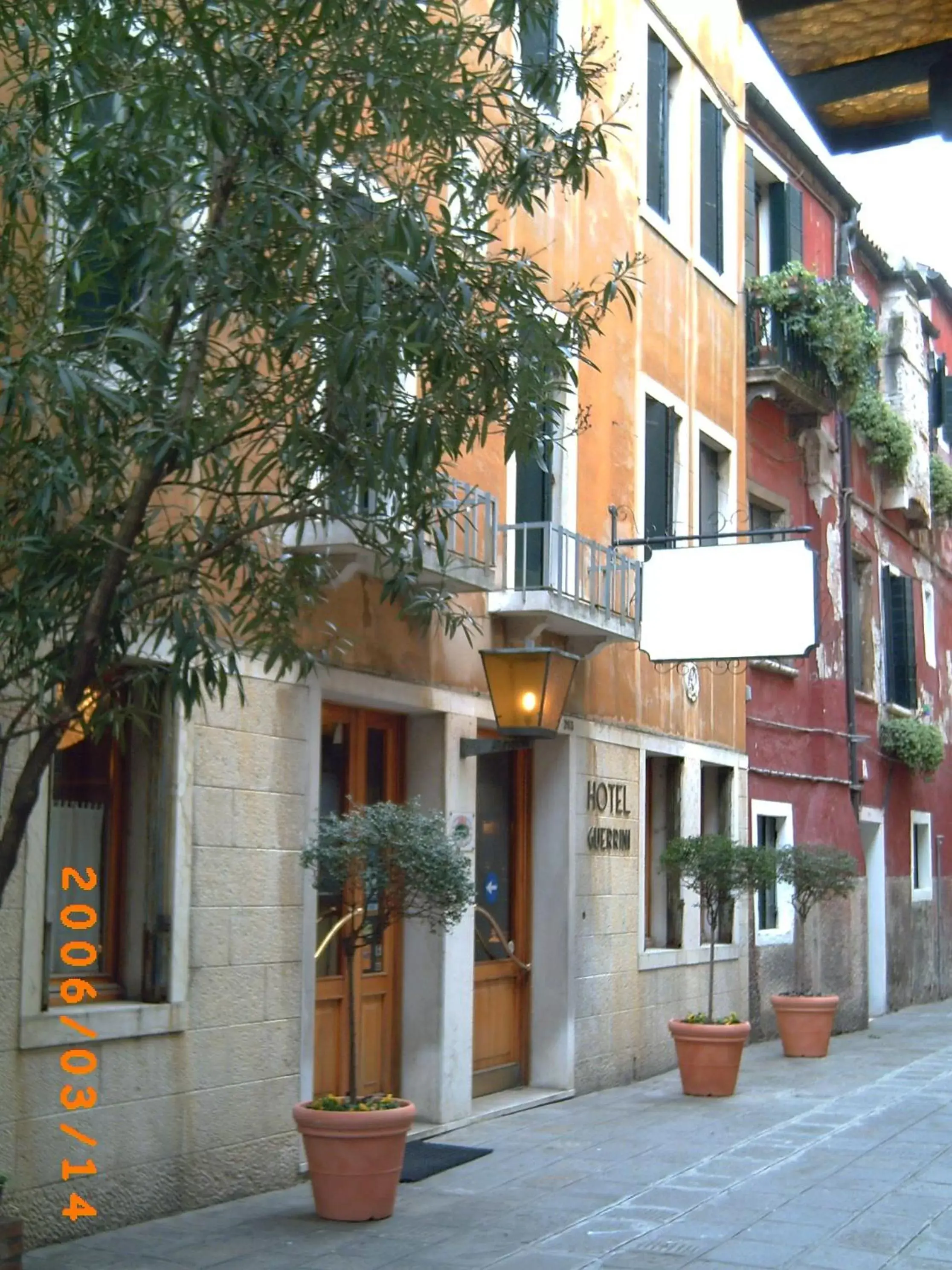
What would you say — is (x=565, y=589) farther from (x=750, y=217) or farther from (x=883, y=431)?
(x=883, y=431)

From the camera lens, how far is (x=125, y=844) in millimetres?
8906

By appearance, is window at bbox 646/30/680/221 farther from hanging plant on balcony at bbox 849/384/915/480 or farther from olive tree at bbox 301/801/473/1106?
olive tree at bbox 301/801/473/1106

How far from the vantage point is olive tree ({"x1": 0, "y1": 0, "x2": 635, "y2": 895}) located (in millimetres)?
5926

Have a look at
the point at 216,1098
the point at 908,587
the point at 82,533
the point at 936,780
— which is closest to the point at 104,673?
the point at 82,533

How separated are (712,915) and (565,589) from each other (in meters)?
2.95

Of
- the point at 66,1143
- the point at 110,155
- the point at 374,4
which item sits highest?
the point at 374,4

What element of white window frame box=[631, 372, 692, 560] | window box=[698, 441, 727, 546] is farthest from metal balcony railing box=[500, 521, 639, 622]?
window box=[698, 441, 727, 546]

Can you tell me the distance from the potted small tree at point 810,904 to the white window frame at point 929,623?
9149 millimetres

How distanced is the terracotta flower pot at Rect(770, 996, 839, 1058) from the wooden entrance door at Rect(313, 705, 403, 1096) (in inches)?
219

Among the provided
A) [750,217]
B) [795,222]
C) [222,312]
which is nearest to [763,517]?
[750,217]

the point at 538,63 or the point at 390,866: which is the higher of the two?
the point at 538,63

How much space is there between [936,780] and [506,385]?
20016 mm

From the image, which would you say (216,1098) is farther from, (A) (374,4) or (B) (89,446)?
(A) (374,4)

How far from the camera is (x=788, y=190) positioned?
19203 mm
